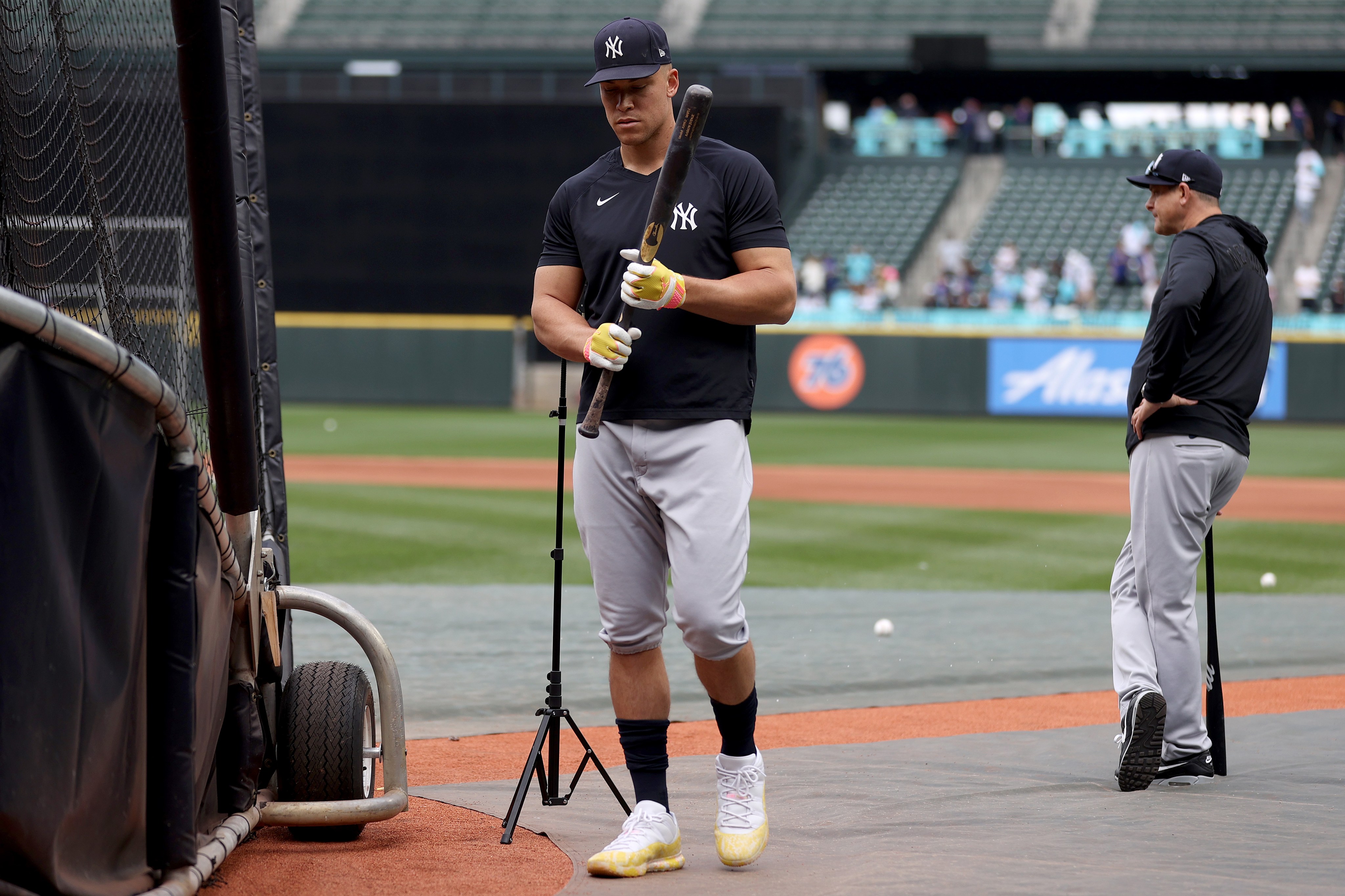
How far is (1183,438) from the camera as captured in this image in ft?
16.6

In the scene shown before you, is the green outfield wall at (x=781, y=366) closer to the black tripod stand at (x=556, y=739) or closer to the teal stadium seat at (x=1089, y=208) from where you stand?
the teal stadium seat at (x=1089, y=208)

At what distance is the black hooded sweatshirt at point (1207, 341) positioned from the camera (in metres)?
5.00

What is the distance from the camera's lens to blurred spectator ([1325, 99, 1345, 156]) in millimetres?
33531

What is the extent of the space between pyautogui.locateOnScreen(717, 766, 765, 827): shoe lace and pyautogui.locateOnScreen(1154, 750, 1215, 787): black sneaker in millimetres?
1546

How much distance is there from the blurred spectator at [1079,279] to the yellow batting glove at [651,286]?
86.1ft

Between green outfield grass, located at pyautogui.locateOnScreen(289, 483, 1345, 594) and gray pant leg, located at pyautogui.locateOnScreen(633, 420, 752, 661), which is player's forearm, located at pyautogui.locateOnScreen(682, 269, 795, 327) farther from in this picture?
green outfield grass, located at pyautogui.locateOnScreen(289, 483, 1345, 594)

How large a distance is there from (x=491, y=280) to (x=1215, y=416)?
90.6 feet

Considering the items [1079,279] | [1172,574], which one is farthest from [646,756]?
[1079,279]

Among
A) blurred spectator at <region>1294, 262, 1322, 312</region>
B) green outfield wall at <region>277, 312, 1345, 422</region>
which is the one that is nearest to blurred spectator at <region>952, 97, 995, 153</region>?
blurred spectator at <region>1294, 262, 1322, 312</region>

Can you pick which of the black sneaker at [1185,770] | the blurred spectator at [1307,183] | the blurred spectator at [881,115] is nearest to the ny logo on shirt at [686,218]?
the black sneaker at [1185,770]

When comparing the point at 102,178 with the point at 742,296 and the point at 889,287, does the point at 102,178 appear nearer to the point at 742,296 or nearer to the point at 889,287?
the point at 742,296

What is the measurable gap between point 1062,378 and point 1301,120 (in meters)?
11.1

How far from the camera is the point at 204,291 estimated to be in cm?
357

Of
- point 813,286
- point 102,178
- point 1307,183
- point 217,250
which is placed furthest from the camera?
point 1307,183
